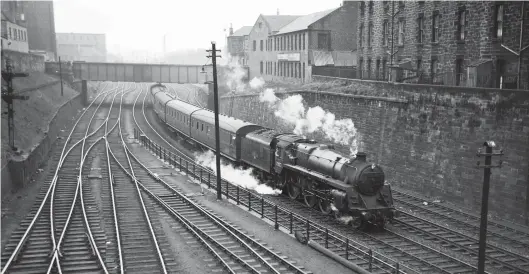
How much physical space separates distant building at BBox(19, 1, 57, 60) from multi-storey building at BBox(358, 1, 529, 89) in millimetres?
58148

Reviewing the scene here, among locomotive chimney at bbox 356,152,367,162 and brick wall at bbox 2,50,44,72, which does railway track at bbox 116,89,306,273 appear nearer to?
locomotive chimney at bbox 356,152,367,162

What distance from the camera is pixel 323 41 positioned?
45.3 m

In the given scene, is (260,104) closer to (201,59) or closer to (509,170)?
(509,170)

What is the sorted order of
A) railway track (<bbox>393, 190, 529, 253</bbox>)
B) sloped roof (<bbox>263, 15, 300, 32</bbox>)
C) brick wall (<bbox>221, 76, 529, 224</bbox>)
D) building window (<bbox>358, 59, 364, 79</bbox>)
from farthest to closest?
sloped roof (<bbox>263, 15, 300, 32</bbox>) < building window (<bbox>358, 59, 364, 79</bbox>) < brick wall (<bbox>221, 76, 529, 224</bbox>) < railway track (<bbox>393, 190, 529, 253</bbox>)

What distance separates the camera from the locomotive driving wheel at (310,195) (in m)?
18.8

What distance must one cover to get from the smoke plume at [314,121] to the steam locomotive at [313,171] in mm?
5899

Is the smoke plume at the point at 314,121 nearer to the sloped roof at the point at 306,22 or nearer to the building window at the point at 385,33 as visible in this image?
the building window at the point at 385,33

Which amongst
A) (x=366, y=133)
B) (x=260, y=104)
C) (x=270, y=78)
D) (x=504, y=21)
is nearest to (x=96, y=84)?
(x=270, y=78)

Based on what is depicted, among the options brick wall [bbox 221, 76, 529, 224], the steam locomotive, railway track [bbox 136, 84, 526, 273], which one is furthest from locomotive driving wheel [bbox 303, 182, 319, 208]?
brick wall [bbox 221, 76, 529, 224]

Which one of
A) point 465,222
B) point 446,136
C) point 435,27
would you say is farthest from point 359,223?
point 435,27

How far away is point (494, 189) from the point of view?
1886 centimetres

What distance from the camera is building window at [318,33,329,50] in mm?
45094

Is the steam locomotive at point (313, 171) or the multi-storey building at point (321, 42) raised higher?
the multi-storey building at point (321, 42)

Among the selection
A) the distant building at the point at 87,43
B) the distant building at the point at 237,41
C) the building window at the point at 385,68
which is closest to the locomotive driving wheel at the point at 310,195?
the building window at the point at 385,68
